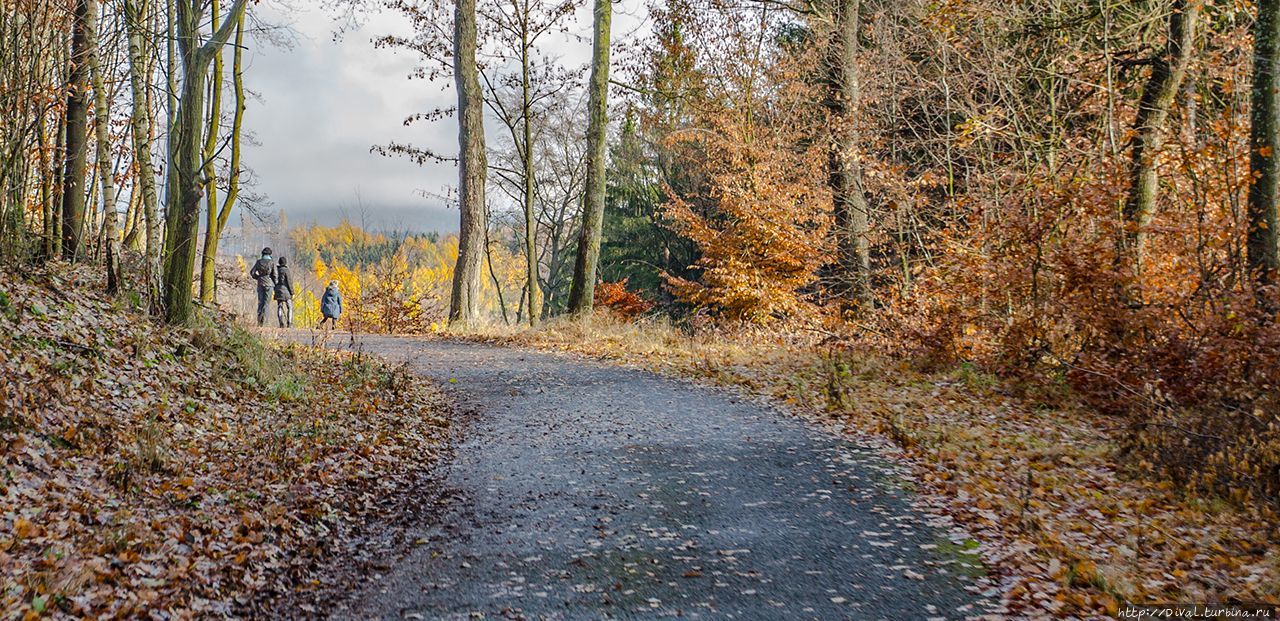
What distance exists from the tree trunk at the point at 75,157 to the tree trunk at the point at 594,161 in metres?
9.41

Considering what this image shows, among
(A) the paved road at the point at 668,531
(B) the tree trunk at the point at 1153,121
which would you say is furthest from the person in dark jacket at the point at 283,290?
(B) the tree trunk at the point at 1153,121

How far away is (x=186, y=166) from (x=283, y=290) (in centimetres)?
1141

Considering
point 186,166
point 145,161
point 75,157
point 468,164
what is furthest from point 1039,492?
point 468,164

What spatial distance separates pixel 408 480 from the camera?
666cm

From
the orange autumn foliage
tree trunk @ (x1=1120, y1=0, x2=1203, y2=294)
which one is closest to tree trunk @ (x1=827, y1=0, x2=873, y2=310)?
tree trunk @ (x1=1120, y1=0, x2=1203, y2=294)

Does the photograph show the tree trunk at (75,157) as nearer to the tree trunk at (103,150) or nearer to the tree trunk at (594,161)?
the tree trunk at (103,150)

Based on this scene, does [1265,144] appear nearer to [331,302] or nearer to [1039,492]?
[1039,492]

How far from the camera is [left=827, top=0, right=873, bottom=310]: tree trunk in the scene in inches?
667

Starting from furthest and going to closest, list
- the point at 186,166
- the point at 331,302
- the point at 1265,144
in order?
the point at 331,302 → the point at 186,166 → the point at 1265,144

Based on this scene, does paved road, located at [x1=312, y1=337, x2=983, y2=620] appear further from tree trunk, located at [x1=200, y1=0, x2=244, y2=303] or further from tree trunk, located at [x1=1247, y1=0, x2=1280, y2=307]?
tree trunk, located at [x1=200, y1=0, x2=244, y2=303]

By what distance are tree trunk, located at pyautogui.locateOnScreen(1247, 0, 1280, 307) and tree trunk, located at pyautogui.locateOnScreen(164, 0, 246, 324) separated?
10.9 meters

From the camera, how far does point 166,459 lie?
5406mm

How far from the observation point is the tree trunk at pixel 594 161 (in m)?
17.6

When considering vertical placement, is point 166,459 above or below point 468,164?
below
